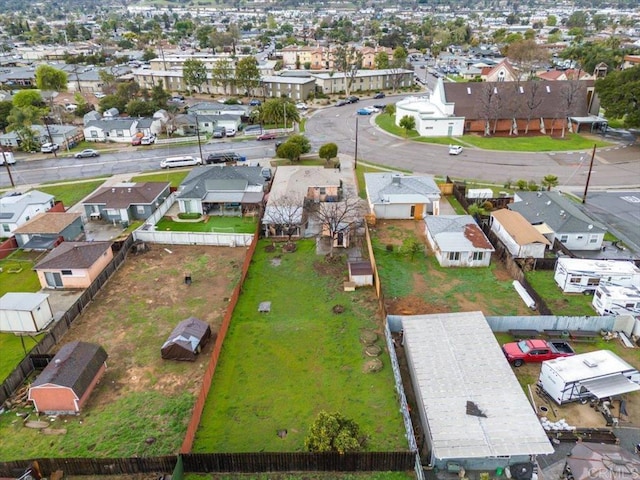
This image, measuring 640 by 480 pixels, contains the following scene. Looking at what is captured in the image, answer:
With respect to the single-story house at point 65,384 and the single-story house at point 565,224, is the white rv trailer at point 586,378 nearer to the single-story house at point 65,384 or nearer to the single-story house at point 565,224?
the single-story house at point 565,224

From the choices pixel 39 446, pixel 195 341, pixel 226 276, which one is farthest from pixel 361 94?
pixel 39 446

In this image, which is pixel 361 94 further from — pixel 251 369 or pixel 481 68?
pixel 251 369

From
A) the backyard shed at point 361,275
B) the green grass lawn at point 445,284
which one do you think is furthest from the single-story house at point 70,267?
the green grass lawn at point 445,284

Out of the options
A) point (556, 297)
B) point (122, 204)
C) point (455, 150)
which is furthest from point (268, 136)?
point (556, 297)

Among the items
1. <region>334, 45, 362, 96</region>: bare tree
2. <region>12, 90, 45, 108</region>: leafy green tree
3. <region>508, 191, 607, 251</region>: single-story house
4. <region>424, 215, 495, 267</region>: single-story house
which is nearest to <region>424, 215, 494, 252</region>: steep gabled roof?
<region>424, 215, 495, 267</region>: single-story house

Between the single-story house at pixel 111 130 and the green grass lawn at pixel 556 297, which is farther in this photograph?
the single-story house at pixel 111 130

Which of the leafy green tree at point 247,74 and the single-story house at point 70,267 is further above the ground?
the leafy green tree at point 247,74

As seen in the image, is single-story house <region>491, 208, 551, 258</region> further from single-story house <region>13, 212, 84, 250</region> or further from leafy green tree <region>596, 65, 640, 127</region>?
leafy green tree <region>596, 65, 640, 127</region>
